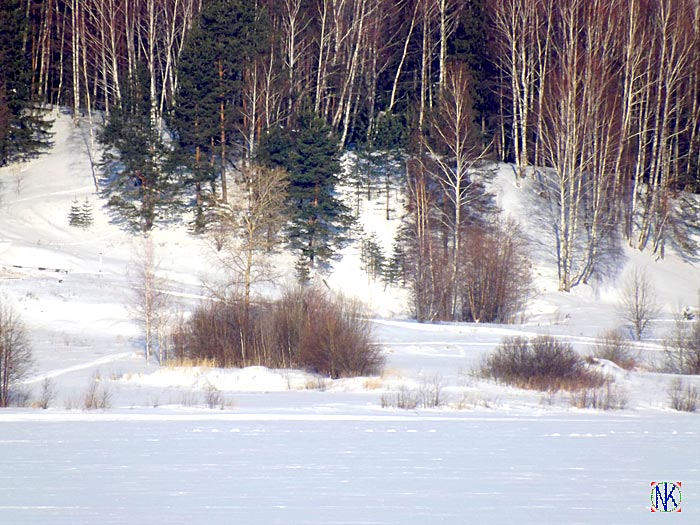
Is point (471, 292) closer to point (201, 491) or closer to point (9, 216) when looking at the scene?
point (9, 216)

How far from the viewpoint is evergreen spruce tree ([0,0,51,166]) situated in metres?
43.7

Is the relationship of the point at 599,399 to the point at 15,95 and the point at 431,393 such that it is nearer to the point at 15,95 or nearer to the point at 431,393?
the point at 431,393

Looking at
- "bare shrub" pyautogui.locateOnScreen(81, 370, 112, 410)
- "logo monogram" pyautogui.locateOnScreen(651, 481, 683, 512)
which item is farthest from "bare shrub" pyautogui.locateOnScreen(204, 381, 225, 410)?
"logo monogram" pyautogui.locateOnScreen(651, 481, 683, 512)

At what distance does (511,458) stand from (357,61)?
3831 centimetres

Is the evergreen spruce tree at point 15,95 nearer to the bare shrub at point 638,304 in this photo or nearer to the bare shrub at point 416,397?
the bare shrub at point 638,304

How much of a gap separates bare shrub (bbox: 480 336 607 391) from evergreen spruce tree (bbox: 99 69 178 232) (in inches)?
950

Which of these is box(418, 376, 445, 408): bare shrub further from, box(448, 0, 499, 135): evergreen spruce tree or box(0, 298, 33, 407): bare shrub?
box(448, 0, 499, 135): evergreen spruce tree

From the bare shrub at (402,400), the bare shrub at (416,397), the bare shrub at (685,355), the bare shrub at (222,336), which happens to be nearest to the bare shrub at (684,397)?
the bare shrub at (685,355)

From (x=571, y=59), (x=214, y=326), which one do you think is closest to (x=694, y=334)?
(x=214, y=326)

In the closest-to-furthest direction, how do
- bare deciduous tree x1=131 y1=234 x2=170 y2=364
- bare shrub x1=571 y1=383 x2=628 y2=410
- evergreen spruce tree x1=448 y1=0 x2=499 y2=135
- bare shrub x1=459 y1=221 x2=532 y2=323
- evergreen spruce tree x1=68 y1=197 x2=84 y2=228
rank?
bare shrub x1=571 y1=383 x2=628 y2=410 < bare deciduous tree x1=131 y1=234 x2=170 y2=364 < bare shrub x1=459 y1=221 x2=532 y2=323 < evergreen spruce tree x1=68 y1=197 x2=84 y2=228 < evergreen spruce tree x1=448 y1=0 x2=499 y2=135

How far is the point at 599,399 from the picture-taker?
18.2 meters

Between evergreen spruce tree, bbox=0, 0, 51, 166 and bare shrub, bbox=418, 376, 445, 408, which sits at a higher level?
evergreen spruce tree, bbox=0, 0, 51, 166

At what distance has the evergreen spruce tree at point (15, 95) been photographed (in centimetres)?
4372

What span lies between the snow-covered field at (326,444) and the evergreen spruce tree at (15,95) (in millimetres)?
15934
